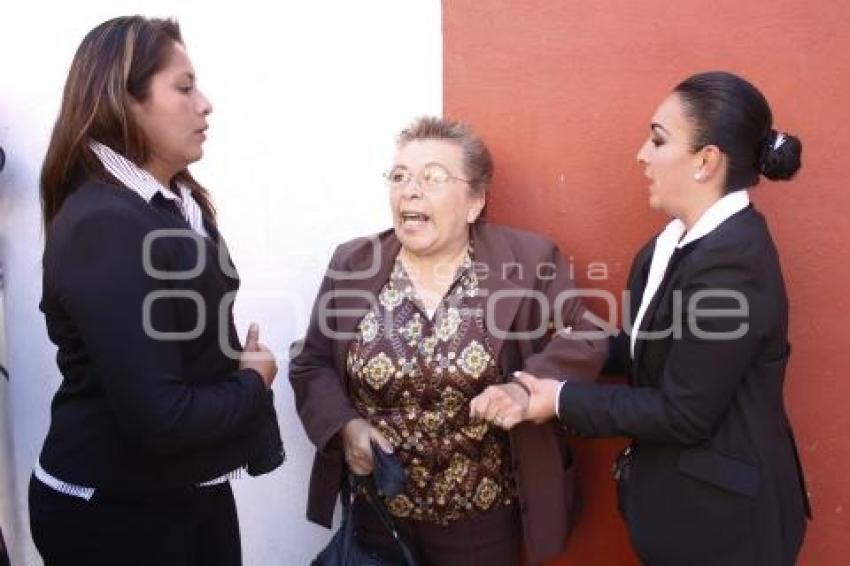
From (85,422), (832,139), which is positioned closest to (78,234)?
(85,422)

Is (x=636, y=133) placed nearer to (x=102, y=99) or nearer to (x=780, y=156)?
(x=780, y=156)

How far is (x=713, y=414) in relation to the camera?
2.00m

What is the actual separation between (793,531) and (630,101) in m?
1.37

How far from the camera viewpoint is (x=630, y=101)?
263 cm

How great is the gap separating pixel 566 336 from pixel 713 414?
1.95 ft

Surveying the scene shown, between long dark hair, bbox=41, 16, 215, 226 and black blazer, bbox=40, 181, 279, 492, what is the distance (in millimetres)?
94

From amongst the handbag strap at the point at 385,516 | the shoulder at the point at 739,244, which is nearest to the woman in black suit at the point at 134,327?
the handbag strap at the point at 385,516

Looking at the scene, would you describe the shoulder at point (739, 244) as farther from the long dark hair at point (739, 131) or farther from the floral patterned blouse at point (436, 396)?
the floral patterned blouse at point (436, 396)

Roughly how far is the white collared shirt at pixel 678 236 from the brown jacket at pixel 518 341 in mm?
309

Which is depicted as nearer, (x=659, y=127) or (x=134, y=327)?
(x=134, y=327)

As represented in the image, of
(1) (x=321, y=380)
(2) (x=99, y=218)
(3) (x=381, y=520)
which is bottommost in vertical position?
(3) (x=381, y=520)

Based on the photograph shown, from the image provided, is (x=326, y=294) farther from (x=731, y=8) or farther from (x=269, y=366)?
(x=731, y=8)

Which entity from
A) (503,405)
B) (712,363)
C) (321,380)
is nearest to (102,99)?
(321,380)

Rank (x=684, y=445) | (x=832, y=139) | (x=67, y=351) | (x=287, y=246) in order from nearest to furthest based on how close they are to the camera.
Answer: (x=67, y=351) → (x=684, y=445) → (x=832, y=139) → (x=287, y=246)
